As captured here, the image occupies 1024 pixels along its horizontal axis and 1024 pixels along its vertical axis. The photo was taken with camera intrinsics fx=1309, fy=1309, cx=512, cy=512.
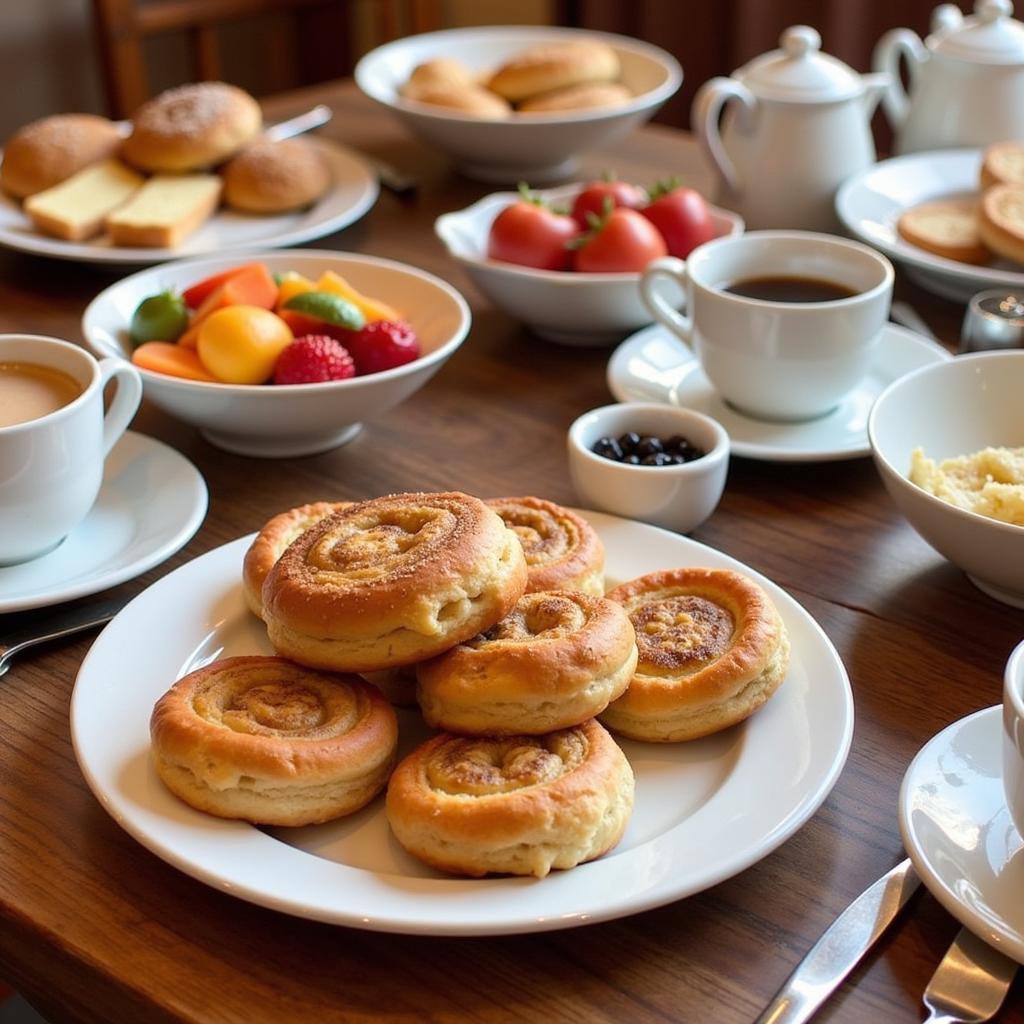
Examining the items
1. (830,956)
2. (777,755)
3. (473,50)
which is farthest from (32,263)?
(830,956)

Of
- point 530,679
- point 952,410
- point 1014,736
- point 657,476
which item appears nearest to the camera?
point 1014,736

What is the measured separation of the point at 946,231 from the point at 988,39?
39 centimetres

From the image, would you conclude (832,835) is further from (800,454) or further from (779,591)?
(800,454)

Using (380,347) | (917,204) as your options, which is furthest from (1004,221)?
(380,347)

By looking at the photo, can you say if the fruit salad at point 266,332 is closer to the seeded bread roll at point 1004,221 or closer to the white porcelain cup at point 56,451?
the white porcelain cup at point 56,451

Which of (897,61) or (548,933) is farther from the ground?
(897,61)

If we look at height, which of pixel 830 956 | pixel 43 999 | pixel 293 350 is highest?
pixel 293 350

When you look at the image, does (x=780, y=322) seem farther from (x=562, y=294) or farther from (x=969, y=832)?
(x=969, y=832)

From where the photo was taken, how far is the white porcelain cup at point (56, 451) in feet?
3.97

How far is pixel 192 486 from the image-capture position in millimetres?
1392

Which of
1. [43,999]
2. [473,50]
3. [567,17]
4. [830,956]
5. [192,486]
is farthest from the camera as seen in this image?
[567,17]

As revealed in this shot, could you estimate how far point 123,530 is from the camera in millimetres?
1354

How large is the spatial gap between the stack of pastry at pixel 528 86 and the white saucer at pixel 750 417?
2.23 feet

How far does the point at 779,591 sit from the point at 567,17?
351 centimetres
